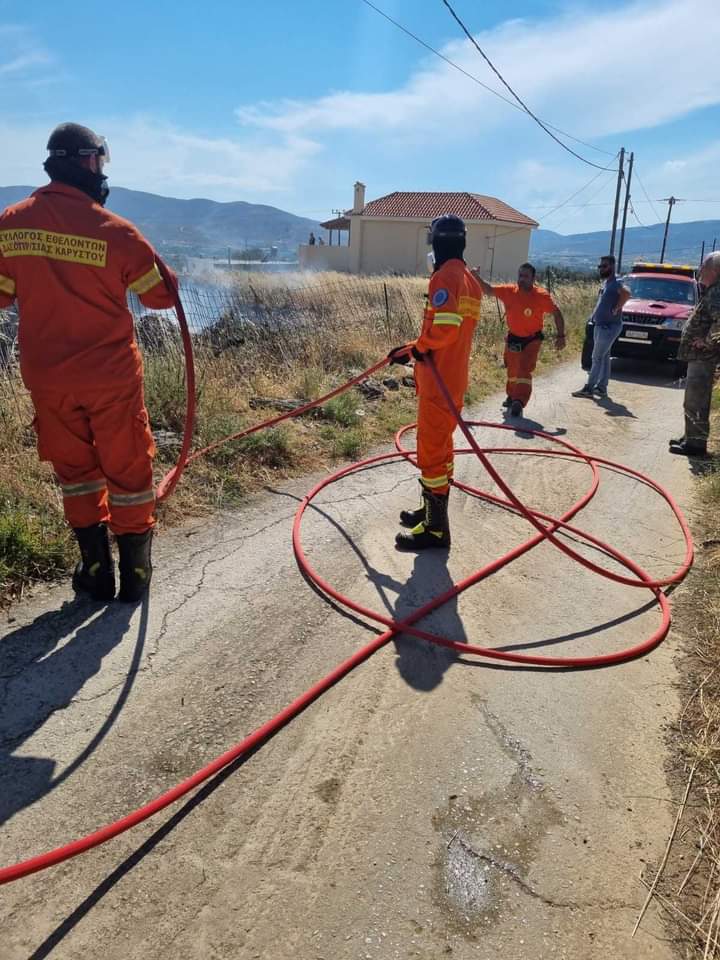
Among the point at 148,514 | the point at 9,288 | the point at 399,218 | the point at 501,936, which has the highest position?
the point at 399,218

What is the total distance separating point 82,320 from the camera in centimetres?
291

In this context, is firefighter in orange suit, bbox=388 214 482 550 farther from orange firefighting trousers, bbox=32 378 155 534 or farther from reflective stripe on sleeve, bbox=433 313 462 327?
orange firefighting trousers, bbox=32 378 155 534

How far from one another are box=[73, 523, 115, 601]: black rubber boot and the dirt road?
0.36ft

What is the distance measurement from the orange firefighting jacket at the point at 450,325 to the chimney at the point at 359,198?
134 ft

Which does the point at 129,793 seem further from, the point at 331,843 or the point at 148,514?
the point at 148,514

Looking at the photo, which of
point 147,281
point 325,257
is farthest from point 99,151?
point 325,257

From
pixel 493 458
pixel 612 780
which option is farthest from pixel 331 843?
pixel 493 458

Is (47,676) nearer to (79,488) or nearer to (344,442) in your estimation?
(79,488)

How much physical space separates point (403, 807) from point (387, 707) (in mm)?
530

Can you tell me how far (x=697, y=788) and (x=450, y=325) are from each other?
8.51ft

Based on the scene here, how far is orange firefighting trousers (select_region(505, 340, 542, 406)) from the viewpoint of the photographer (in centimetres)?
762

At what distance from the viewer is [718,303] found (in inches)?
A: 241

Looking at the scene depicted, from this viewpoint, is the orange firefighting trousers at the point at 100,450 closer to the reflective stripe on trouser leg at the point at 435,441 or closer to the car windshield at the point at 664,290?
the reflective stripe on trouser leg at the point at 435,441

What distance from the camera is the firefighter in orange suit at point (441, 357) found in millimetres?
3816
